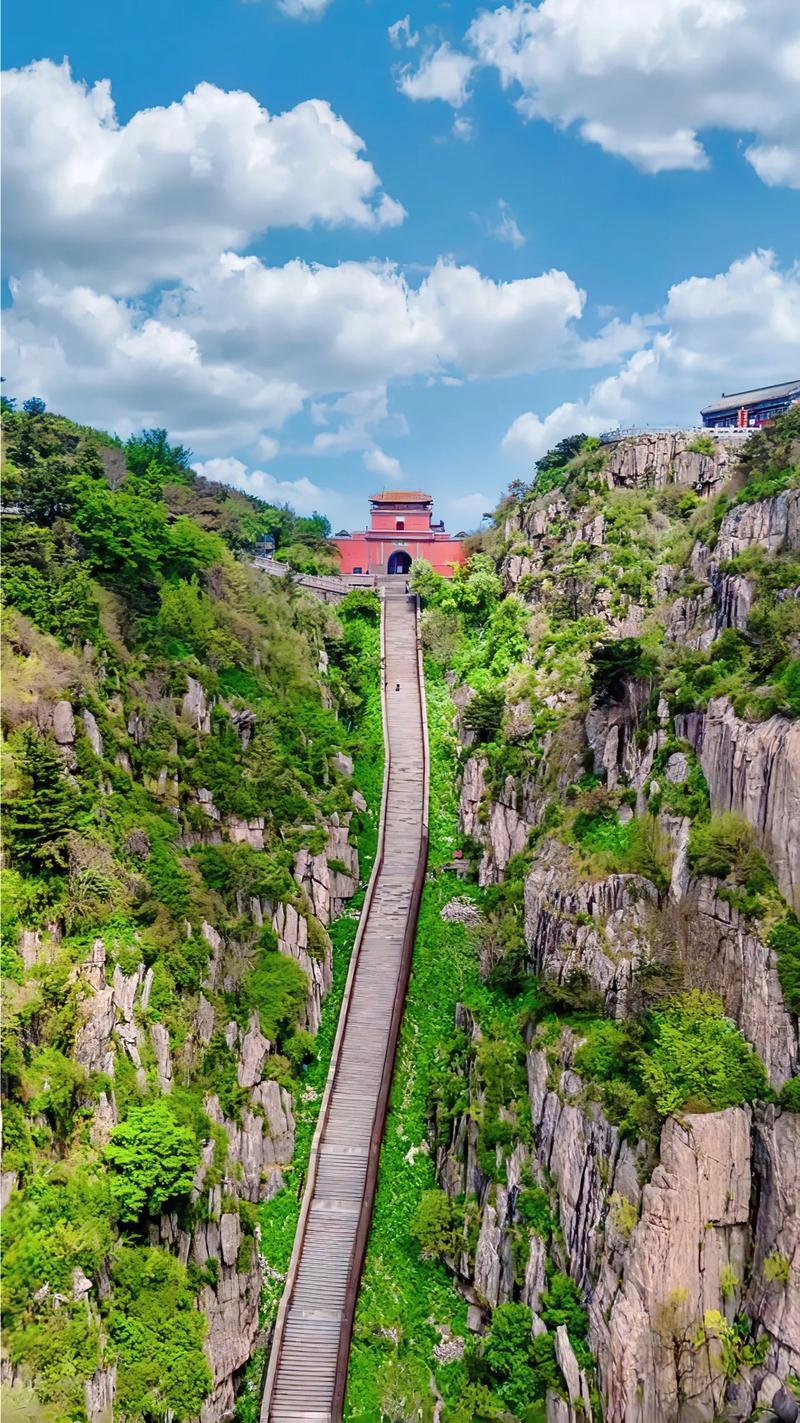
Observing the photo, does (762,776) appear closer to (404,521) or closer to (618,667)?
(618,667)

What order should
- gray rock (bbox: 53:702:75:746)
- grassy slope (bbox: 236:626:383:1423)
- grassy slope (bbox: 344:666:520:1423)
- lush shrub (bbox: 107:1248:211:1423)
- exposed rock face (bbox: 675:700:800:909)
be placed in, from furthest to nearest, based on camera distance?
1. gray rock (bbox: 53:702:75:746)
2. grassy slope (bbox: 236:626:383:1423)
3. grassy slope (bbox: 344:666:520:1423)
4. exposed rock face (bbox: 675:700:800:909)
5. lush shrub (bbox: 107:1248:211:1423)

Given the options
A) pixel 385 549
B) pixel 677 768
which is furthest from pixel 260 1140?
pixel 385 549

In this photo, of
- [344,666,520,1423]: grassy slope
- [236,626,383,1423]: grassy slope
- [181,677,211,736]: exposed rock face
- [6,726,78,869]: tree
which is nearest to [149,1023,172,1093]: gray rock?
[6,726,78,869]: tree

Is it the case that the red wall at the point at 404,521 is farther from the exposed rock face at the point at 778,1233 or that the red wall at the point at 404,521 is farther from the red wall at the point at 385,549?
the exposed rock face at the point at 778,1233

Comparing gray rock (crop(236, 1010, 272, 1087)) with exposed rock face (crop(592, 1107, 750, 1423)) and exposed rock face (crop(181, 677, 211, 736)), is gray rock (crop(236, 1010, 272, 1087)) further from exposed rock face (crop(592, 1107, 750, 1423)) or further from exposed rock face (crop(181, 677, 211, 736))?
exposed rock face (crop(592, 1107, 750, 1423))

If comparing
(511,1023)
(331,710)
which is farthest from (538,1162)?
(331,710)

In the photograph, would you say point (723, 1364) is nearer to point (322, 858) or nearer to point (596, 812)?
point (596, 812)
